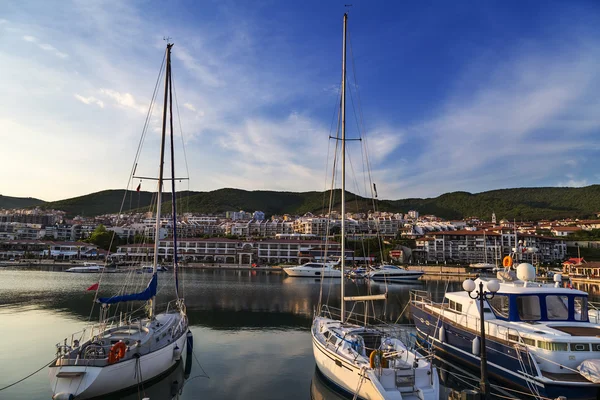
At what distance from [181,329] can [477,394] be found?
12.5 m

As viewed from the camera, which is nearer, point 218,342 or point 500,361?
point 500,361

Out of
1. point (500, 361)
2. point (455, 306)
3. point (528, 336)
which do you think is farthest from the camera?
point (455, 306)

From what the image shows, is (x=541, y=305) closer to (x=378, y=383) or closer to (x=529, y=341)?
(x=529, y=341)

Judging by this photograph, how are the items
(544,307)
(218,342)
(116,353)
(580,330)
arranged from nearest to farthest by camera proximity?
(116,353)
(580,330)
(544,307)
(218,342)

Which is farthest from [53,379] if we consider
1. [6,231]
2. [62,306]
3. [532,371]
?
[6,231]

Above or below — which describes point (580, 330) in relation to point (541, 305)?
below

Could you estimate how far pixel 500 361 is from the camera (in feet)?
48.0

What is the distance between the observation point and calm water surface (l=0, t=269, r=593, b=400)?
47.6ft

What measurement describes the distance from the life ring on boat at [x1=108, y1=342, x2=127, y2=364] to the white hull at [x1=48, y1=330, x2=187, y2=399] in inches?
7.4

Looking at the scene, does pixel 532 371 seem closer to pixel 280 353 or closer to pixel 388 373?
pixel 388 373

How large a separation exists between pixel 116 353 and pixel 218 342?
1001 cm

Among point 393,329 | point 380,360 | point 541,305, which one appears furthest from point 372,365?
point 541,305

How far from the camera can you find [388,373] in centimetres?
1121

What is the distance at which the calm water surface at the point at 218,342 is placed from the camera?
14.5 meters
